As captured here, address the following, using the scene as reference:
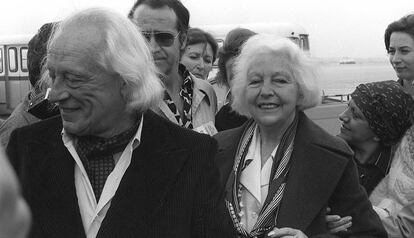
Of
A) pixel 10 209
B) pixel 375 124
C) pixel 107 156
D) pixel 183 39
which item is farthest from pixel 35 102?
pixel 10 209

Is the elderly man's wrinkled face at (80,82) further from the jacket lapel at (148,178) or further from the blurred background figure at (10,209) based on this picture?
the blurred background figure at (10,209)

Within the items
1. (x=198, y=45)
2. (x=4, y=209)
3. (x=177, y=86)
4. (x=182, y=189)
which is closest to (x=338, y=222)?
(x=182, y=189)

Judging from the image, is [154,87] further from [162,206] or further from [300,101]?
[300,101]

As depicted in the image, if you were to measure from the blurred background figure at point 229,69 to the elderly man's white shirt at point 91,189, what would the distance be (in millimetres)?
1429

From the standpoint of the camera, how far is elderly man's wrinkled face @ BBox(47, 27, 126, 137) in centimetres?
180

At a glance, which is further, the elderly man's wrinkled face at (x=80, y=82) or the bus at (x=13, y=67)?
the bus at (x=13, y=67)

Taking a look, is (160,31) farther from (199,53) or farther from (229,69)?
(199,53)

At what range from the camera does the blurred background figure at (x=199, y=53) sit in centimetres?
548

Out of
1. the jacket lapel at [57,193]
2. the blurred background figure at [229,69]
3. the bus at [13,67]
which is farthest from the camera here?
the bus at [13,67]

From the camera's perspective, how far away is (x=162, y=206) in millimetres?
1837

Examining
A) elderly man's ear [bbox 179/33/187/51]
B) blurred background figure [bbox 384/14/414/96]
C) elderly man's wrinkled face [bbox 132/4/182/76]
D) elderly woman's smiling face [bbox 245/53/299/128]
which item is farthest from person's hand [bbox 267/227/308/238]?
blurred background figure [bbox 384/14/414/96]

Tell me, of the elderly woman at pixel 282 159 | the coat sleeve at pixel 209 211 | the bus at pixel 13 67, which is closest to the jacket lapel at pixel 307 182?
the elderly woman at pixel 282 159

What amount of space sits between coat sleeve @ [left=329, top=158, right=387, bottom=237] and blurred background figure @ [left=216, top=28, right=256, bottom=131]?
1.06m

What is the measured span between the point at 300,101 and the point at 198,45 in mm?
3138
